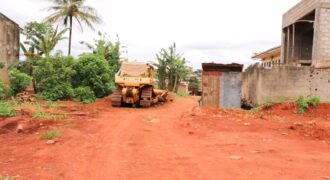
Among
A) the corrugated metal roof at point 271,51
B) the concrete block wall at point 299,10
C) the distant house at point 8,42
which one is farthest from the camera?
the corrugated metal roof at point 271,51

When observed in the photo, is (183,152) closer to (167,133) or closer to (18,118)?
(167,133)

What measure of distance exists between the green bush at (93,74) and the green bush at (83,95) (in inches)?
29.2

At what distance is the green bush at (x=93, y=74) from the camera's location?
23719 millimetres

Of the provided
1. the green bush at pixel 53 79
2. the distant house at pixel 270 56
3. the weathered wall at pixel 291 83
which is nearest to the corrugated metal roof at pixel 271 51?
the distant house at pixel 270 56

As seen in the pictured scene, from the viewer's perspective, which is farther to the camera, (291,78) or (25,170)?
(291,78)

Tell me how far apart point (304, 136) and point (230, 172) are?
539 cm

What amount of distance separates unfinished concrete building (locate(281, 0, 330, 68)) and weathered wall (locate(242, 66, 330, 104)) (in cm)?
63

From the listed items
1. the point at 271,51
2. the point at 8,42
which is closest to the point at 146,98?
the point at 8,42

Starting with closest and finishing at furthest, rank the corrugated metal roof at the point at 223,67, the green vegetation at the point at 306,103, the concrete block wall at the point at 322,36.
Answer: the green vegetation at the point at 306,103
the corrugated metal roof at the point at 223,67
the concrete block wall at the point at 322,36

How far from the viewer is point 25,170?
24.6 feet

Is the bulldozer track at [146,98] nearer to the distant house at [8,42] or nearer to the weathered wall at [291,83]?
the weathered wall at [291,83]

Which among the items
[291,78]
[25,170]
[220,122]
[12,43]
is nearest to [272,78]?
[291,78]

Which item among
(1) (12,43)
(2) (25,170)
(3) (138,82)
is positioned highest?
(1) (12,43)

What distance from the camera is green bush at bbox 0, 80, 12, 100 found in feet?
66.9
